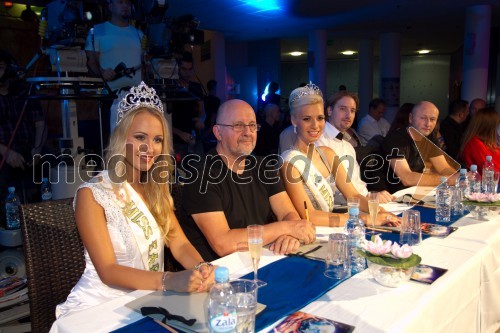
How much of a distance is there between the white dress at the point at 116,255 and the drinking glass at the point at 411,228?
3.51ft

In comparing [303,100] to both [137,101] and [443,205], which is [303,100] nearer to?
[443,205]

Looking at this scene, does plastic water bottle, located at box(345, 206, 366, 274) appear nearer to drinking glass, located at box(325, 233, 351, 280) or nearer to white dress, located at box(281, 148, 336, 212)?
drinking glass, located at box(325, 233, 351, 280)

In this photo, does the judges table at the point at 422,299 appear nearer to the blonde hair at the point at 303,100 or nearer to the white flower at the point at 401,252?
the white flower at the point at 401,252

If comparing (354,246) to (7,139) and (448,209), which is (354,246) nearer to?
(448,209)

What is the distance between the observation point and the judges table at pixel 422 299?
1.20 m

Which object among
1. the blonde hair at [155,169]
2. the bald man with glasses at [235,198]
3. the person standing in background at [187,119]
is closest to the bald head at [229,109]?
the bald man with glasses at [235,198]

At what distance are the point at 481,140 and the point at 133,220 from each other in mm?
3274

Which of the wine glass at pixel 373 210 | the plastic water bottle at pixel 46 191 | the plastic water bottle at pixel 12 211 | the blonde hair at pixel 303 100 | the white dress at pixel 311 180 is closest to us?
the wine glass at pixel 373 210

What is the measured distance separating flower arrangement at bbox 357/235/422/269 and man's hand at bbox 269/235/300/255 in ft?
1.17

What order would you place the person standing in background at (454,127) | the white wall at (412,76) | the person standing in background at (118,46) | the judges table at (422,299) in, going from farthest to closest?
the white wall at (412,76) → the person standing in background at (454,127) → the person standing in background at (118,46) → the judges table at (422,299)

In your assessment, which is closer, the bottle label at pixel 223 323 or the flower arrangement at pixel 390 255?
the bottle label at pixel 223 323

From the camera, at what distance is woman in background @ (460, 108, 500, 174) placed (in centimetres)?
372

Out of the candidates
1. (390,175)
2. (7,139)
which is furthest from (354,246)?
(7,139)

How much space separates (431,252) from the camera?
5.65 feet
